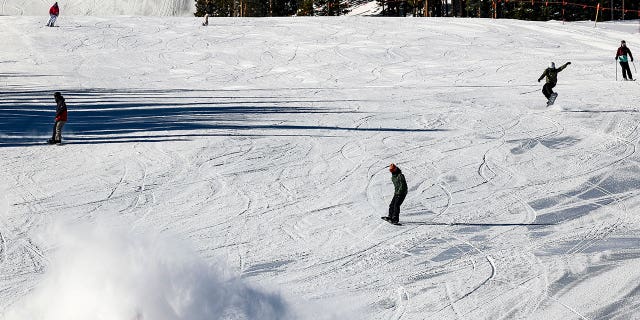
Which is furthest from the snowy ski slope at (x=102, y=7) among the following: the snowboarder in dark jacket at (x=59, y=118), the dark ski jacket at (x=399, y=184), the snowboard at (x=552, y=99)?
the dark ski jacket at (x=399, y=184)

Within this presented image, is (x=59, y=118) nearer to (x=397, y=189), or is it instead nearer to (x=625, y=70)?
(x=397, y=189)

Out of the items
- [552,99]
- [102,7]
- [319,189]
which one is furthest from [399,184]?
[102,7]

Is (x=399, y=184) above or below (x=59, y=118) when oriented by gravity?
below

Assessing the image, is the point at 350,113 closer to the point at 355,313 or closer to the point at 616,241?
the point at 616,241

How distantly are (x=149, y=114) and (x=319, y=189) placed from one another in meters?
8.30

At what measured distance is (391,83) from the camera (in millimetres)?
28859

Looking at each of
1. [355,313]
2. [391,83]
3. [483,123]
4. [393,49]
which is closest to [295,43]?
[393,49]

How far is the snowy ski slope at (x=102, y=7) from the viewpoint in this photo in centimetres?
11662

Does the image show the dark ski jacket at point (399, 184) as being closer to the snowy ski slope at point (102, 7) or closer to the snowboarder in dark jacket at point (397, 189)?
the snowboarder in dark jacket at point (397, 189)

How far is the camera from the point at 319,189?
658 inches

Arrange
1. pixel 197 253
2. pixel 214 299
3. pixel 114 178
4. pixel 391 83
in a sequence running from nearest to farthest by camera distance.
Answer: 1. pixel 214 299
2. pixel 197 253
3. pixel 114 178
4. pixel 391 83

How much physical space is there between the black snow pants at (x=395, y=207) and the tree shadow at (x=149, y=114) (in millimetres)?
6769

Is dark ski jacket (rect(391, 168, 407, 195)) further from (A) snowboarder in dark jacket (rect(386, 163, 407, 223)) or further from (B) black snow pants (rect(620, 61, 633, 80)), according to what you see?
(B) black snow pants (rect(620, 61, 633, 80))

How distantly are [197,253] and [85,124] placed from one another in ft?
33.1
